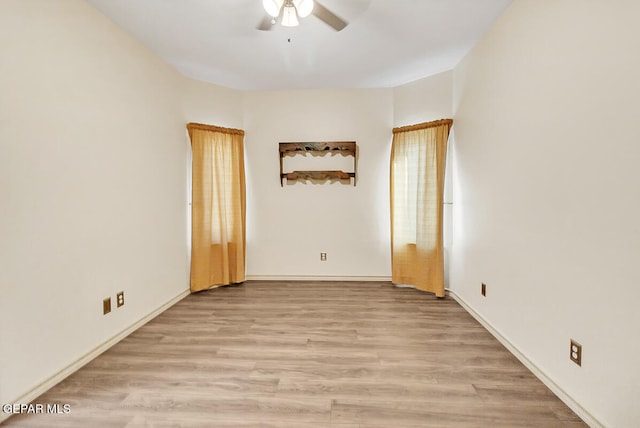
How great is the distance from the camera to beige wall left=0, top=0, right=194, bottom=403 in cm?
155

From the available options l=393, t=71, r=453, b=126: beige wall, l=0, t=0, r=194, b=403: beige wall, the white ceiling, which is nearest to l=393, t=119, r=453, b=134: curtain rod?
l=393, t=71, r=453, b=126: beige wall

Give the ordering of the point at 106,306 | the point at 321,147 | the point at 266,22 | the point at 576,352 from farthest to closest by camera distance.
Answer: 1. the point at 321,147
2. the point at 106,306
3. the point at 266,22
4. the point at 576,352

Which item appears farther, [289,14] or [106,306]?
[106,306]

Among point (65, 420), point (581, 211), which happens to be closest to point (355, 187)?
point (581, 211)

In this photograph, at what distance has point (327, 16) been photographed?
1.87m

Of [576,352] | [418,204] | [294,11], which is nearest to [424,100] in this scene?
[418,204]

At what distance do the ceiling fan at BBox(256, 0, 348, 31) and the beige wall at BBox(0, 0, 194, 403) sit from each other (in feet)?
4.29

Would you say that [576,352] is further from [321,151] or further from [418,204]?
[321,151]

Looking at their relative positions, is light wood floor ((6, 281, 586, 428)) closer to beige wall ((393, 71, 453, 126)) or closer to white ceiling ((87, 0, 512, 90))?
beige wall ((393, 71, 453, 126))

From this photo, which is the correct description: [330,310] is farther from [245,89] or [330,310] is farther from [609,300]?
[245,89]

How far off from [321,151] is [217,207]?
1.49m

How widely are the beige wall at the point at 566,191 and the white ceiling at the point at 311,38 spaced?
0.38 m

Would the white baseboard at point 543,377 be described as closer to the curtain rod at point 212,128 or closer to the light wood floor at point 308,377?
the light wood floor at point 308,377

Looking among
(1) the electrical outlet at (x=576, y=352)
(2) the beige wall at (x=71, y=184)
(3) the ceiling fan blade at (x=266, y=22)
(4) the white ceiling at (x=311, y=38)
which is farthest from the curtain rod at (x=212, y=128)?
(1) the electrical outlet at (x=576, y=352)
